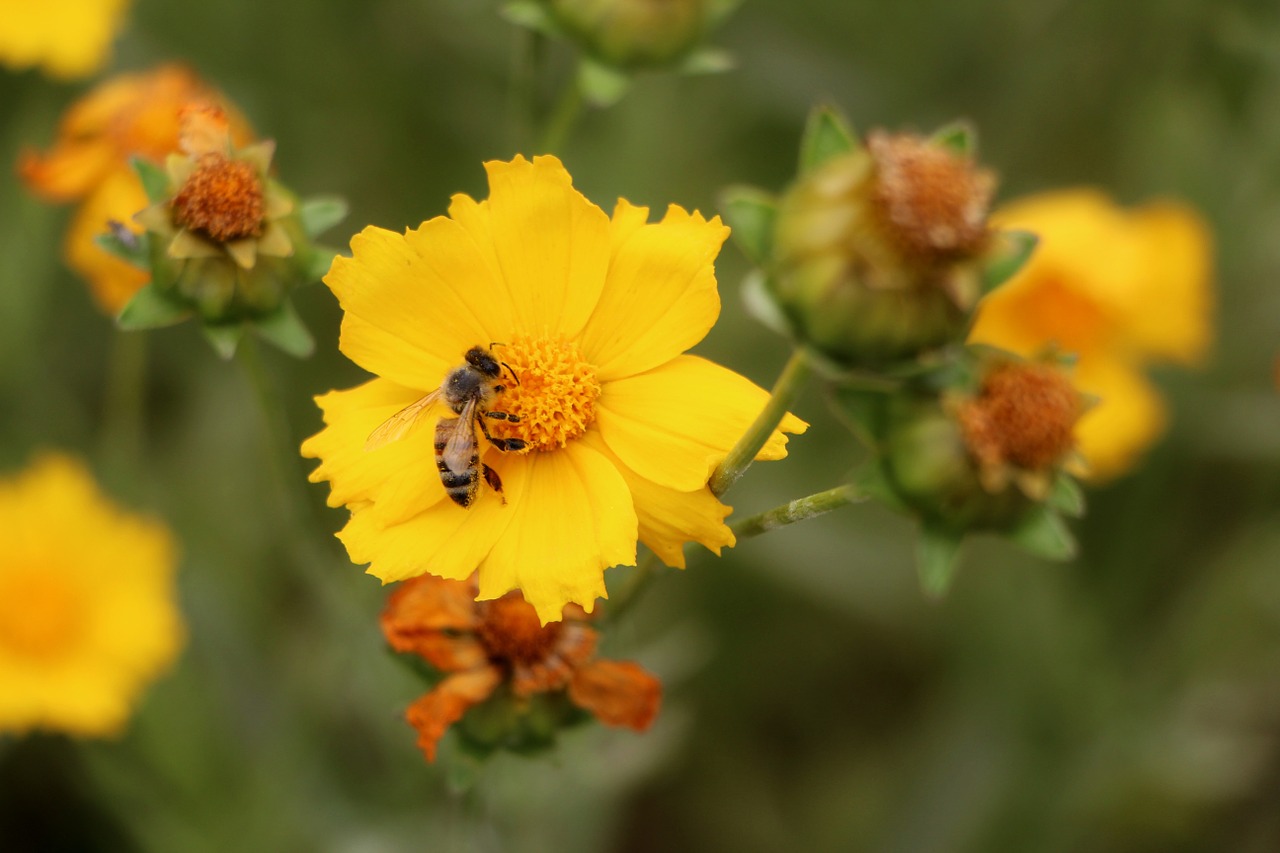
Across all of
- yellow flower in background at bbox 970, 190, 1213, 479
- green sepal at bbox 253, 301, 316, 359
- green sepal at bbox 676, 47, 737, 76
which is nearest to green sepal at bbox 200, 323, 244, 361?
green sepal at bbox 253, 301, 316, 359

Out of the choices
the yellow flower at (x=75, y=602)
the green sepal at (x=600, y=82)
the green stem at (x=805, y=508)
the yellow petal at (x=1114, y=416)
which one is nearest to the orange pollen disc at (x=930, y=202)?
the green stem at (x=805, y=508)

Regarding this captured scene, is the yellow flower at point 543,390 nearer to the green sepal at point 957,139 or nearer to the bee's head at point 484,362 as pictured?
the bee's head at point 484,362

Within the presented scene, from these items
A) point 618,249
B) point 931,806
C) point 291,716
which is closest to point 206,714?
point 291,716

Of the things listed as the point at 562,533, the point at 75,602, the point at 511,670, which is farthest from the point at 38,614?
the point at 562,533

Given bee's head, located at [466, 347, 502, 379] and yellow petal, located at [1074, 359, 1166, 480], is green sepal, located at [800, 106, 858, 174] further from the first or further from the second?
yellow petal, located at [1074, 359, 1166, 480]

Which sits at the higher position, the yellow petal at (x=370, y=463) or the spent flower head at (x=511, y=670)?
the yellow petal at (x=370, y=463)
